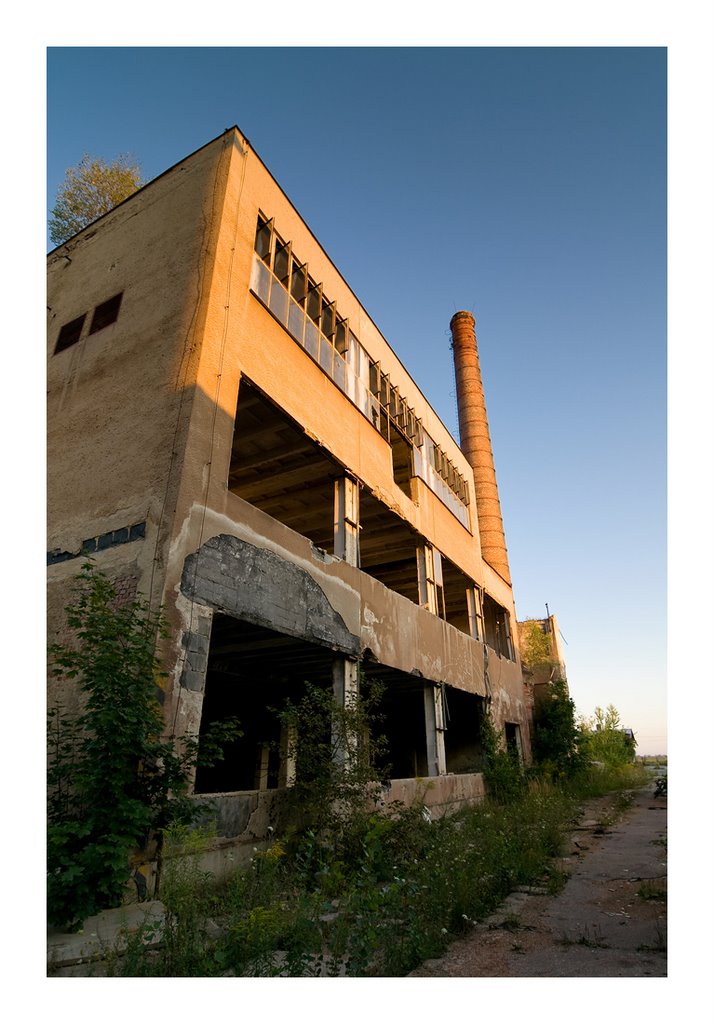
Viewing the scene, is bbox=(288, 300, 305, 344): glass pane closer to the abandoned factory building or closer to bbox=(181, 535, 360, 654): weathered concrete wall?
the abandoned factory building

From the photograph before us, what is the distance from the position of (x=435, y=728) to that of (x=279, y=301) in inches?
326

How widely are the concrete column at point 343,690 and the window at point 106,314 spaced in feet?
19.5

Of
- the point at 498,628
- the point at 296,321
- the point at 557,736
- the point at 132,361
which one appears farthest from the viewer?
the point at 498,628

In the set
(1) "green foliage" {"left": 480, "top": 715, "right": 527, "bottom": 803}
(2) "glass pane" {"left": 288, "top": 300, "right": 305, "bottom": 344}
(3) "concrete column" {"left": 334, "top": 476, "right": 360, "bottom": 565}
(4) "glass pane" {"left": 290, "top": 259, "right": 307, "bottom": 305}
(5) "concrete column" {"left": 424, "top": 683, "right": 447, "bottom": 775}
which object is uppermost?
(4) "glass pane" {"left": 290, "top": 259, "right": 307, "bottom": 305}

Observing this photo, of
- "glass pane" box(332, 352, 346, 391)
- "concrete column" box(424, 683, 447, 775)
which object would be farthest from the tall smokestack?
"glass pane" box(332, 352, 346, 391)

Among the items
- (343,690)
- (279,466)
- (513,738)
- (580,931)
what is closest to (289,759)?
(343,690)

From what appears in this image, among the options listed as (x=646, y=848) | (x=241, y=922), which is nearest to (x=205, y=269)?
(x=241, y=922)

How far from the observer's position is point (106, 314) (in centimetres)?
849

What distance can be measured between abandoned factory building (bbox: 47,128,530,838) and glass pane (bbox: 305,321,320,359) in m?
0.06

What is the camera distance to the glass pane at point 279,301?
8820 mm

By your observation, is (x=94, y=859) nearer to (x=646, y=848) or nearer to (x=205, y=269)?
(x=205, y=269)

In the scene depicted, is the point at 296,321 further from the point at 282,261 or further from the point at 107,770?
the point at 107,770

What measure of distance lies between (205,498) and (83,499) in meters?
1.69

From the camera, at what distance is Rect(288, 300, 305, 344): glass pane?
9180 millimetres
